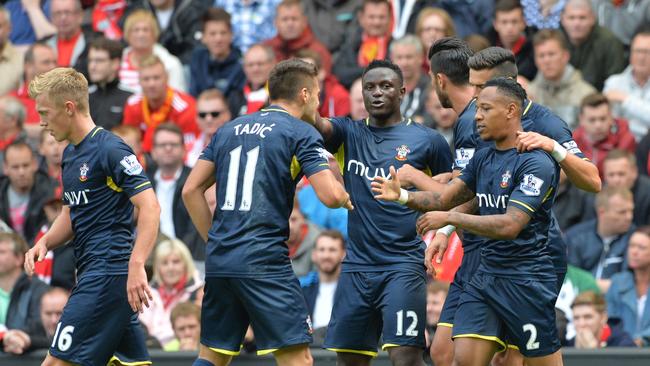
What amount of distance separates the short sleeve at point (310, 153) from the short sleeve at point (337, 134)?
2.88ft

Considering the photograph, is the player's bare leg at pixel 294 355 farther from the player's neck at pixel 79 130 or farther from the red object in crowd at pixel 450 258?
the red object in crowd at pixel 450 258

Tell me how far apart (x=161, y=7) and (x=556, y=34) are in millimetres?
4980

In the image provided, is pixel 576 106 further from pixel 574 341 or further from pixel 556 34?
pixel 574 341

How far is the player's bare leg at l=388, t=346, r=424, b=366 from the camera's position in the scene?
30.8 feet

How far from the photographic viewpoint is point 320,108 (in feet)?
48.8

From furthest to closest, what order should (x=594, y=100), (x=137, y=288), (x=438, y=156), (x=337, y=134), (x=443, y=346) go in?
1. (x=594, y=100)
2. (x=337, y=134)
3. (x=438, y=156)
4. (x=443, y=346)
5. (x=137, y=288)

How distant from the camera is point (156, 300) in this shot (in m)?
12.8

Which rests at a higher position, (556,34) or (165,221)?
(556,34)

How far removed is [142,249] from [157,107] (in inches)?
263

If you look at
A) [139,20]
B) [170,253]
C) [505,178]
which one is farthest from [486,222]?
[139,20]

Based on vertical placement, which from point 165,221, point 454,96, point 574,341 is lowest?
point 574,341

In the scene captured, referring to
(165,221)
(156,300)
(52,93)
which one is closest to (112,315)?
(52,93)

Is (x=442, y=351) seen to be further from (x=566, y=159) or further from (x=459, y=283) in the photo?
(x=566, y=159)

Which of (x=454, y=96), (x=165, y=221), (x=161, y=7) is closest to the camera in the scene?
(x=454, y=96)
